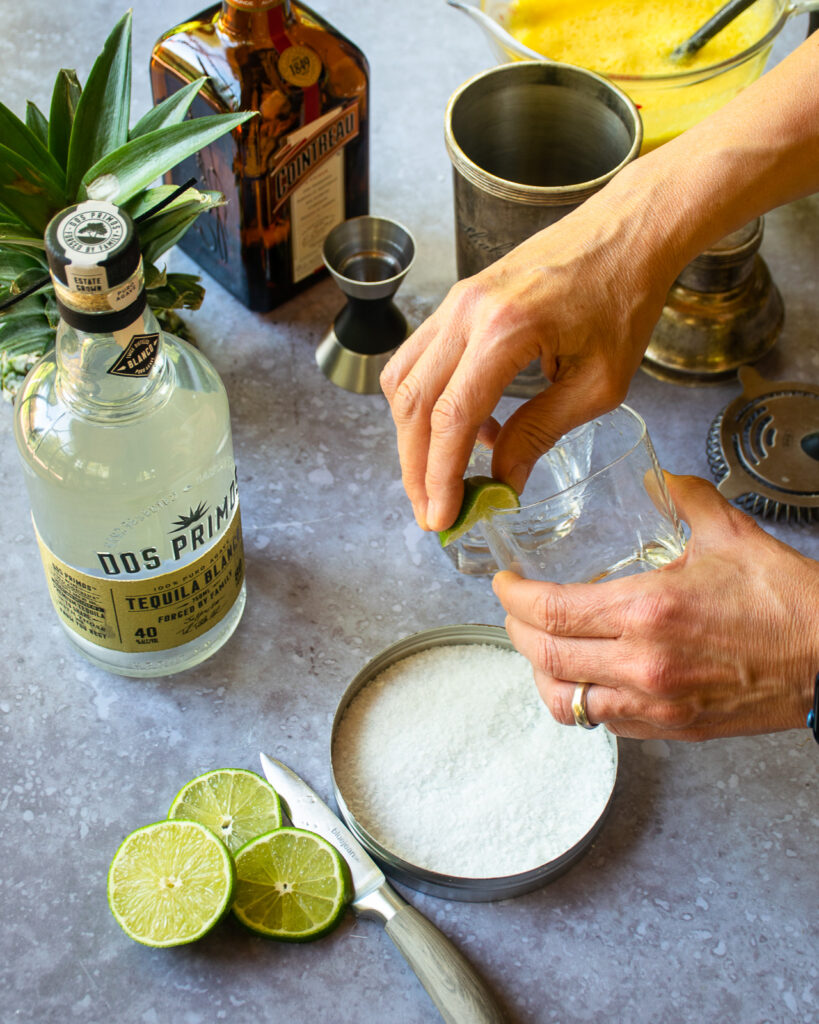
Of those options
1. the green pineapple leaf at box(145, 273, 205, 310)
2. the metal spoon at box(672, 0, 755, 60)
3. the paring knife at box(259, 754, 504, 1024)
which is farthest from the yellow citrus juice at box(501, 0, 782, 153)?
the paring knife at box(259, 754, 504, 1024)

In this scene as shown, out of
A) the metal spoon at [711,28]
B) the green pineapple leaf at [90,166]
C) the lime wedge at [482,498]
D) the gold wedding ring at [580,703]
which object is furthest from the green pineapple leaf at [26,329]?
the metal spoon at [711,28]

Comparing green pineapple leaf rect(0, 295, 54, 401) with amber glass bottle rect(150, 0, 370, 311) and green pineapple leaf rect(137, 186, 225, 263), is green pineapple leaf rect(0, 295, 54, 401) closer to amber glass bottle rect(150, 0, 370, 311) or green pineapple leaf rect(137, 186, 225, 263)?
green pineapple leaf rect(137, 186, 225, 263)

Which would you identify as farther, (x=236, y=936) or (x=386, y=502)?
(x=386, y=502)

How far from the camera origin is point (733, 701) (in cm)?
79

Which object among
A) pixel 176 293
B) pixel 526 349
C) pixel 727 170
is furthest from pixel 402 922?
pixel 727 170

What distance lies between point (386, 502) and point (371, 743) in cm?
27

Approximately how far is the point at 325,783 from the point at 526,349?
0.40 m

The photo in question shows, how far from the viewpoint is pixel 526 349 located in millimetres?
795

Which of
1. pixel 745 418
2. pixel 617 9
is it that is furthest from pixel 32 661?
pixel 617 9

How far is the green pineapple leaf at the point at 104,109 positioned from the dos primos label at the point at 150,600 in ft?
0.99

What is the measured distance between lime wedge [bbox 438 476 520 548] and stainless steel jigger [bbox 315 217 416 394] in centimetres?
33

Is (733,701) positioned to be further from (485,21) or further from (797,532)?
(485,21)

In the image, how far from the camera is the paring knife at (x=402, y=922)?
2.54ft

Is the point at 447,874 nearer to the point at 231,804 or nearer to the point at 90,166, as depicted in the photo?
the point at 231,804
